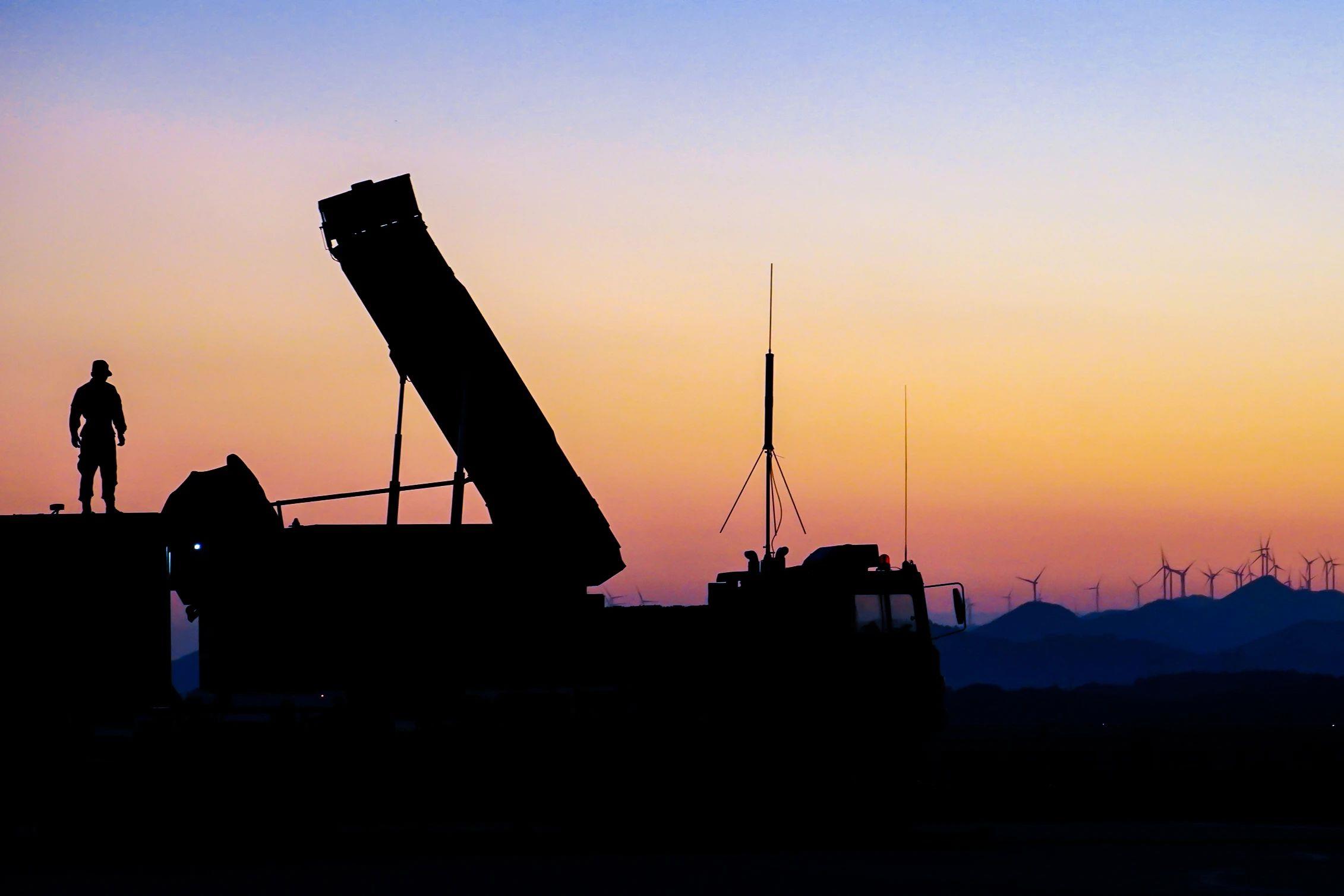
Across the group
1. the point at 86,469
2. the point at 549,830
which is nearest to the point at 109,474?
the point at 86,469

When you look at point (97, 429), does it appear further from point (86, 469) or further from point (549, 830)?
point (549, 830)

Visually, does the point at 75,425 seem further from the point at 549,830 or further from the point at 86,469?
the point at 549,830

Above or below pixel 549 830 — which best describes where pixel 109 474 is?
above

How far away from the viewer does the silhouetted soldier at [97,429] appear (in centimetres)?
1969

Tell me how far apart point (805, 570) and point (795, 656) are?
3.79 feet

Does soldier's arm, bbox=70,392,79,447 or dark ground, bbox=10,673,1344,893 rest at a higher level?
soldier's arm, bbox=70,392,79,447

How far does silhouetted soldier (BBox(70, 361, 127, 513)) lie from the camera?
1969cm

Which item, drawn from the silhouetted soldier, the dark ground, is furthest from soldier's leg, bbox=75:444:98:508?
the dark ground

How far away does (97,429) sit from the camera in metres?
19.8

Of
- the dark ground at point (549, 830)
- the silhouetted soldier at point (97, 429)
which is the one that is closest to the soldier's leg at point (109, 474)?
the silhouetted soldier at point (97, 429)

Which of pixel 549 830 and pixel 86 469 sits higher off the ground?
pixel 86 469

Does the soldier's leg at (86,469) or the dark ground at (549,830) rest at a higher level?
the soldier's leg at (86,469)

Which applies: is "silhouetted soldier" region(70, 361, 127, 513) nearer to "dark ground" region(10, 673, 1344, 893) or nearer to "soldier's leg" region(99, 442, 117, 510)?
"soldier's leg" region(99, 442, 117, 510)

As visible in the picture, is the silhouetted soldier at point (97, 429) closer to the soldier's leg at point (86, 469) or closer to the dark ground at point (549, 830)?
the soldier's leg at point (86, 469)
